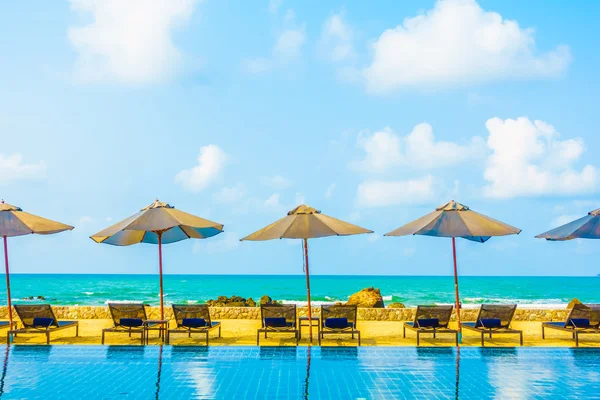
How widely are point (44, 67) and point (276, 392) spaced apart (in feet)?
58.2

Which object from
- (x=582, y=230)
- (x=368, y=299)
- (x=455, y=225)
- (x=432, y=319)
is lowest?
(x=368, y=299)

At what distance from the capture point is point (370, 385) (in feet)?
23.5

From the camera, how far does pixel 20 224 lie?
10320 millimetres

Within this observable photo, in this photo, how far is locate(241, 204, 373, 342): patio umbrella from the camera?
374 inches

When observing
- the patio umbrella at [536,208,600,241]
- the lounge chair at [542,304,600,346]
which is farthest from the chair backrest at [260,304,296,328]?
the patio umbrella at [536,208,600,241]

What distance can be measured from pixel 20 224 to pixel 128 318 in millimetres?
2436

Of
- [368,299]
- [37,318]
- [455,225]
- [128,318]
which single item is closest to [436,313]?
[455,225]

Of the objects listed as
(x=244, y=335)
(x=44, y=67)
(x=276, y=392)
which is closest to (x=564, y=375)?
(x=276, y=392)

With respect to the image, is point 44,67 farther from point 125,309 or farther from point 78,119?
point 125,309

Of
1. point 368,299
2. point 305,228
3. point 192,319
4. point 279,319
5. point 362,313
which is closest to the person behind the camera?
point 305,228

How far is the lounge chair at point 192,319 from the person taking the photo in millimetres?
10086

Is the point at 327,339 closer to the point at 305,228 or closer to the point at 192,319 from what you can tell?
the point at 305,228

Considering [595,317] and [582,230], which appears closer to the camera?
[595,317]

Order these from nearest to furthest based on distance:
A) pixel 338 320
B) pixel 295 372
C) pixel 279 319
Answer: pixel 295 372 < pixel 338 320 < pixel 279 319
